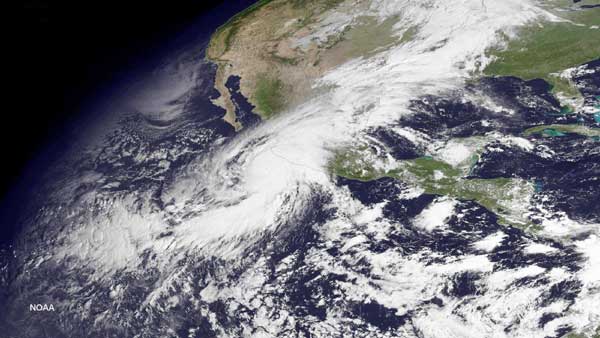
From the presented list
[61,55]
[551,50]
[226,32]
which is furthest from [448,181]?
[61,55]

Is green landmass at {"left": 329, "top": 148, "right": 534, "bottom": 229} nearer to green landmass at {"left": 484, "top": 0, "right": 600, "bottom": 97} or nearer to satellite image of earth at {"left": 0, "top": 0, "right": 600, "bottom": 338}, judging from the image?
satellite image of earth at {"left": 0, "top": 0, "right": 600, "bottom": 338}

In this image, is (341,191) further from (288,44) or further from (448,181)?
(288,44)

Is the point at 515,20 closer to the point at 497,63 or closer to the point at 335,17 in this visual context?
the point at 497,63

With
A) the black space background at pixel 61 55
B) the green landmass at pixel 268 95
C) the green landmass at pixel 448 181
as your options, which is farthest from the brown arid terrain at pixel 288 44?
the green landmass at pixel 448 181

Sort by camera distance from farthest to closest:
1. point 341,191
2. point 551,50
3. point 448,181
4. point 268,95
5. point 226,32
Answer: point 226,32 < point 268,95 < point 551,50 < point 341,191 < point 448,181

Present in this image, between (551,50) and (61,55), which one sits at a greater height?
(61,55)

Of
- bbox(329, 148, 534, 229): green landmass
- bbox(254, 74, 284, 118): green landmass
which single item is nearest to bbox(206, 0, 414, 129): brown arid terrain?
bbox(254, 74, 284, 118): green landmass
